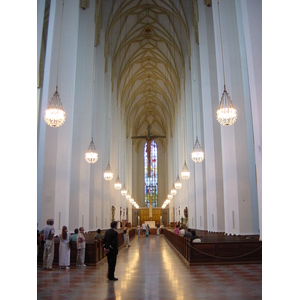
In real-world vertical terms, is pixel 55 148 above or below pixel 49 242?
above

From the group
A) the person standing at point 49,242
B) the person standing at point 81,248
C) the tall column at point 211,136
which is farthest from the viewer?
the tall column at point 211,136

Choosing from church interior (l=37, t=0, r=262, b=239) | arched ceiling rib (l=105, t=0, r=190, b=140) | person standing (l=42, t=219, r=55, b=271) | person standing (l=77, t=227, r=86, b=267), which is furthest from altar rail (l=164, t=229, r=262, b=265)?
arched ceiling rib (l=105, t=0, r=190, b=140)

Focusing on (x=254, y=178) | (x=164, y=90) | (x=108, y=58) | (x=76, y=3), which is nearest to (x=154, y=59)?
(x=164, y=90)

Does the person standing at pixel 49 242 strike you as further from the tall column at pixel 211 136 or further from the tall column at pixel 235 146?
the tall column at pixel 211 136

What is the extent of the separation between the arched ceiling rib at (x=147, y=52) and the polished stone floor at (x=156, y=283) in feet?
60.7

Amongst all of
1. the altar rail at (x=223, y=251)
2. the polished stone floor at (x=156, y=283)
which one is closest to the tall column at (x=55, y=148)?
the polished stone floor at (x=156, y=283)

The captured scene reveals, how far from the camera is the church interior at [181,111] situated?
874 cm

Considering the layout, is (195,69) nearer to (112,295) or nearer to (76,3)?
(76,3)

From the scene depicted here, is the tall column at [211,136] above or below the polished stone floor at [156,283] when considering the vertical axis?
above

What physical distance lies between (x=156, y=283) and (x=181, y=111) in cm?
2460

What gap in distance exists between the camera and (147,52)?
3269 centimetres

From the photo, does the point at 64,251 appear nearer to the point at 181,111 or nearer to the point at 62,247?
the point at 62,247

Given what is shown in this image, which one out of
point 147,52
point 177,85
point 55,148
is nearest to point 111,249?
point 55,148
